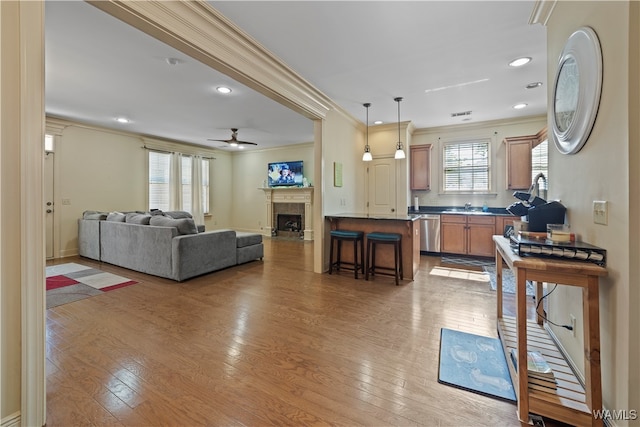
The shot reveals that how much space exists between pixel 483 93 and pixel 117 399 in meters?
5.17

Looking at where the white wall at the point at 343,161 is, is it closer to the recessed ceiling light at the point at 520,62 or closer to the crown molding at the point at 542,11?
the recessed ceiling light at the point at 520,62

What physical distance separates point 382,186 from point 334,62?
3.16 m

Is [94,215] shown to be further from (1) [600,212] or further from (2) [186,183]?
(1) [600,212]

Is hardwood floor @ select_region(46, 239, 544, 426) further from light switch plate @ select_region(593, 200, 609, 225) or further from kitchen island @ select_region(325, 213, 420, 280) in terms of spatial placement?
light switch plate @ select_region(593, 200, 609, 225)

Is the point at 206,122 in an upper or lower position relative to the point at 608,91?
upper

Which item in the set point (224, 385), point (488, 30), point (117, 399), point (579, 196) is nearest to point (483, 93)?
point (488, 30)

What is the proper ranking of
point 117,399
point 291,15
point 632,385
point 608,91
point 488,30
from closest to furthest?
point 632,385 < point 608,91 < point 117,399 < point 291,15 < point 488,30

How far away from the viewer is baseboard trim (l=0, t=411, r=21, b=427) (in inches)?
49.5

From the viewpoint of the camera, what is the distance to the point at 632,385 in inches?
47.8

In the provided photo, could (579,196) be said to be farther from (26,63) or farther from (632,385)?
(26,63)

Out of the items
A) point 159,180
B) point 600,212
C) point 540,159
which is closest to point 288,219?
point 159,180

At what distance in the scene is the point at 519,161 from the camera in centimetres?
506

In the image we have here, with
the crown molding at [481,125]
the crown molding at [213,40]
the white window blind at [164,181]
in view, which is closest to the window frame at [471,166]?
the crown molding at [481,125]

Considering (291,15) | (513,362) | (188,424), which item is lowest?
(188,424)
